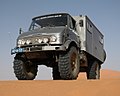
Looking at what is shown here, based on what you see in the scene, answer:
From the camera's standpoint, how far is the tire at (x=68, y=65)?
28.7ft

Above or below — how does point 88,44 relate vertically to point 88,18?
below

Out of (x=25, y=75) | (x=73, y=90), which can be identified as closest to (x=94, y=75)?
(x=25, y=75)

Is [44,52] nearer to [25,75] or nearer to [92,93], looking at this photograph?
[25,75]

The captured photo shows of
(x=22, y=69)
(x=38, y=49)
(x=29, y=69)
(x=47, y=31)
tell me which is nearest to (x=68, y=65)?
(x=38, y=49)

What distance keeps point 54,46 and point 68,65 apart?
76cm

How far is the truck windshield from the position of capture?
10469 millimetres

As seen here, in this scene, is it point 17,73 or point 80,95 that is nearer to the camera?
point 80,95

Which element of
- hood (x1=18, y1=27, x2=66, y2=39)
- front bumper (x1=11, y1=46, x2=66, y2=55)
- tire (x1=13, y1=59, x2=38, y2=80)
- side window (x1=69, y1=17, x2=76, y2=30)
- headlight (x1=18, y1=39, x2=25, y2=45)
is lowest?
tire (x1=13, y1=59, x2=38, y2=80)

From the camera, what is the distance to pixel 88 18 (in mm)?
12352

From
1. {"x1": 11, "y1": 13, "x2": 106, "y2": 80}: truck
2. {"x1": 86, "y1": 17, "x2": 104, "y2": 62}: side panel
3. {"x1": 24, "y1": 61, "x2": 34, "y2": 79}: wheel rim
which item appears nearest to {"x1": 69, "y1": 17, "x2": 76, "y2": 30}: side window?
{"x1": 11, "y1": 13, "x2": 106, "y2": 80}: truck

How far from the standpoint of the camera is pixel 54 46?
8.87 metres

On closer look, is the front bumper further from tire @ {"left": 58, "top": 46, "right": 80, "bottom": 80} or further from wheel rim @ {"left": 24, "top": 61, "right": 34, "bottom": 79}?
wheel rim @ {"left": 24, "top": 61, "right": 34, "bottom": 79}

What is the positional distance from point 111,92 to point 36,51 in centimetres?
444

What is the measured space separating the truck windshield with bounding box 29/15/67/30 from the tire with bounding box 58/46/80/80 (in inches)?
53.9
